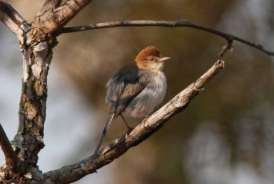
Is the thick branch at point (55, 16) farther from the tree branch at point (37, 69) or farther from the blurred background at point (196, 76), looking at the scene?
the blurred background at point (196, 76)

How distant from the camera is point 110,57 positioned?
10.0m

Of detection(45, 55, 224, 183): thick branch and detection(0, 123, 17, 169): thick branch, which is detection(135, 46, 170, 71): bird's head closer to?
detection(45, 55, 224, 183): thick branch

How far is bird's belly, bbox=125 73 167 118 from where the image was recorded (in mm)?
5660

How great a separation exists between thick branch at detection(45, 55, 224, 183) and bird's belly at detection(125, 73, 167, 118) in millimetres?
2085

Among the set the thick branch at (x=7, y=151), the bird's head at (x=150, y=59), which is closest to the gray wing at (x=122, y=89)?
the bird's head at (x=150, y=59)

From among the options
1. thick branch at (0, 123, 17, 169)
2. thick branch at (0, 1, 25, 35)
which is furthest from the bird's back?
thick branch at (0, 123, 17, 169)

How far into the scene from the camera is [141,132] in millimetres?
3471

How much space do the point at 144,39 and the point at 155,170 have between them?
1634mm

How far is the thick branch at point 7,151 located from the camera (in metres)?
3.07

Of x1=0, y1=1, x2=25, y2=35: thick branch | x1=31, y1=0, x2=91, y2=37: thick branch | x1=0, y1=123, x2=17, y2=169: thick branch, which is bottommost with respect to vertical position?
x1=0, y1=123, x2=17, y2=169: thick branch

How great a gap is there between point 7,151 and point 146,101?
2.62 m

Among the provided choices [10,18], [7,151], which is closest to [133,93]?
[10,18]

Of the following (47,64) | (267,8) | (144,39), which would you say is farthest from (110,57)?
(47,64)

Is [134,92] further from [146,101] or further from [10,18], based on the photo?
[10,18]
